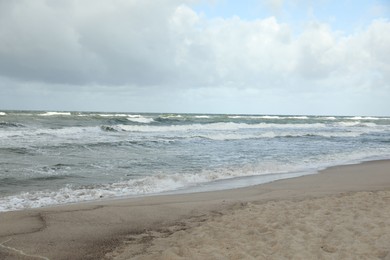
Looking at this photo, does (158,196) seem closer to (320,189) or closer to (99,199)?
(99,199)

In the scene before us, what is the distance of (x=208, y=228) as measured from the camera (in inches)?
191

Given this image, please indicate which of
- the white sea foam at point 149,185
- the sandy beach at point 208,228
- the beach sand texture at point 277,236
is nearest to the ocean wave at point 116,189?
the white sea foam at point 149,185

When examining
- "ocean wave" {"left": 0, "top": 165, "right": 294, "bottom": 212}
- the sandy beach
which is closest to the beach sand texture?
the sandy beach

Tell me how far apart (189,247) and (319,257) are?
4.59 feet

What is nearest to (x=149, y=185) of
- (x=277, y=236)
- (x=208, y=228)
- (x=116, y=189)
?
(x=116, y=189)

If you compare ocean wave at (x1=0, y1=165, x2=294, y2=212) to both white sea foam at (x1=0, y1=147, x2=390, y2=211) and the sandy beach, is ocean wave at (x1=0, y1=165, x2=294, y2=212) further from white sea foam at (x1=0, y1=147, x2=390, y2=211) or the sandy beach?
the sandy beach

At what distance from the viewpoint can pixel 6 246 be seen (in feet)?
13.6

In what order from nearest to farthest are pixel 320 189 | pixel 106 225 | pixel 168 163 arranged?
pixel 106 225, pixel 320 189, pixel 168 163

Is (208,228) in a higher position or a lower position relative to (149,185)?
higher

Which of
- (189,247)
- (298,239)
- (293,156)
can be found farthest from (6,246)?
(293,156)

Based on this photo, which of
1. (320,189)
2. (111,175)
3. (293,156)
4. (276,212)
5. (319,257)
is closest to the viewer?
(319,257)

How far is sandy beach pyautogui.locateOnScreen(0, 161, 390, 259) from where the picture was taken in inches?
157

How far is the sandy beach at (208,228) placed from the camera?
399cm

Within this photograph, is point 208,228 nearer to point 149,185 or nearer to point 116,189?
point 116,189
